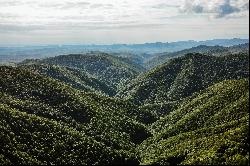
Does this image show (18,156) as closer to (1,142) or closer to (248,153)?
(1,142)

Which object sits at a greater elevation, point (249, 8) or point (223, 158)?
point (249, 8)

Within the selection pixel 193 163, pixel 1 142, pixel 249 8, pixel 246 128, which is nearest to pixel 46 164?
pixel 1 142

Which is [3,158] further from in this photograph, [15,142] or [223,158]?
[223,158]

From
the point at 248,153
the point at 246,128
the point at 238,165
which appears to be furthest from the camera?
the point at 246,128

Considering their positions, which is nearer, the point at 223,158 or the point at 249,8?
the point at 249,8

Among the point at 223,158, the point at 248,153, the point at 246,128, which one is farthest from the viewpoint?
the point at 246,128

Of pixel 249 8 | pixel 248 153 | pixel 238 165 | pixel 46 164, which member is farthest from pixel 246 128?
pixel 249 8

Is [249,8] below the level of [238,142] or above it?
above

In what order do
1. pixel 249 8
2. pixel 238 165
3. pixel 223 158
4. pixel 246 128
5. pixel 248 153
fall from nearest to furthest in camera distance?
1. pixel 249 8
2. pixel 238 165
3. pixel 248 153
4. pixel 223 158
5. pixel 246 128

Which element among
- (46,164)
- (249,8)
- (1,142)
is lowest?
(46,164)
